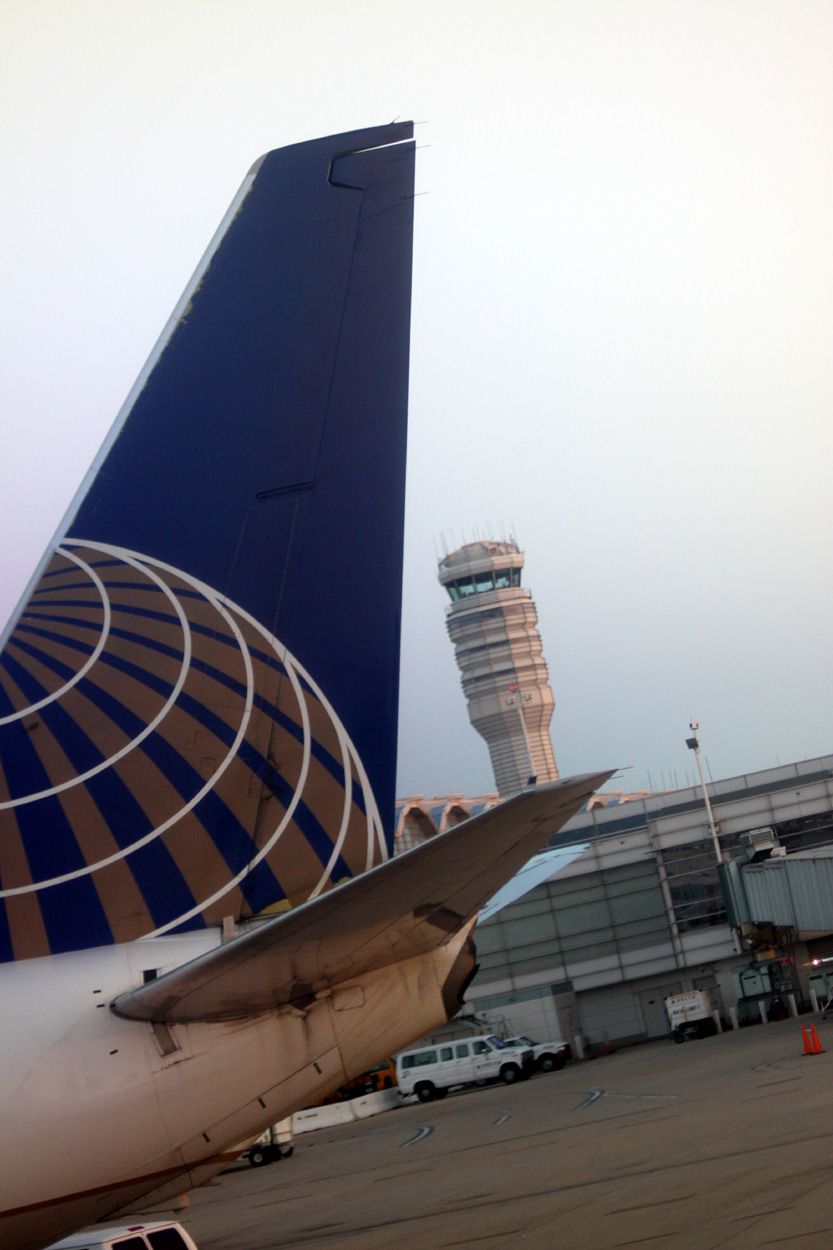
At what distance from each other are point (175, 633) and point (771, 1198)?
28.0 feet

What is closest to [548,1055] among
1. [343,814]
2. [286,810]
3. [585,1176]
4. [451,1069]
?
[451,1069]

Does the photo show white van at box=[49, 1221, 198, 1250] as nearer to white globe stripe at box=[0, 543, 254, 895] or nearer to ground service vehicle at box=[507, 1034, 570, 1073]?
white globe stripe at box=[0, 543, 254, 895]

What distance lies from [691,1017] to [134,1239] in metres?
37.1

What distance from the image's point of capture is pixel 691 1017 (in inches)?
1857

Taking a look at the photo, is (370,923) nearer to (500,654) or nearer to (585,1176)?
(585,1176)

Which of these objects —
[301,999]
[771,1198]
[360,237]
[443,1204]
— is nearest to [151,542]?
[360,237]

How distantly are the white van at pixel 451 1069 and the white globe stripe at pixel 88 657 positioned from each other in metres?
37.8

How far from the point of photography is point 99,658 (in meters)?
8.66

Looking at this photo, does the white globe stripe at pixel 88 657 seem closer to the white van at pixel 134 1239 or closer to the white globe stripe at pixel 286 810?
the white globe stripe at pixel 286 810

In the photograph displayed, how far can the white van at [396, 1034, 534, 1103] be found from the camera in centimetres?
4391

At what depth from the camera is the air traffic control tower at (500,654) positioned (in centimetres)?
15555

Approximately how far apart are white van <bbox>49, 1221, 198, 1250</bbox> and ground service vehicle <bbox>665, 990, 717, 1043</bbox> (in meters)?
36.2

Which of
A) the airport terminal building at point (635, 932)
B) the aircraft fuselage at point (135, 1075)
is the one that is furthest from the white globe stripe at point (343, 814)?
the airport terminal building at point (635, 932)

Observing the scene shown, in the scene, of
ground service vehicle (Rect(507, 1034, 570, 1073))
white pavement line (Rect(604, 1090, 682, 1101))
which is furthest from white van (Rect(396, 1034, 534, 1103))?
white pavement line (Rect(604, 1090, 682, 1101))
